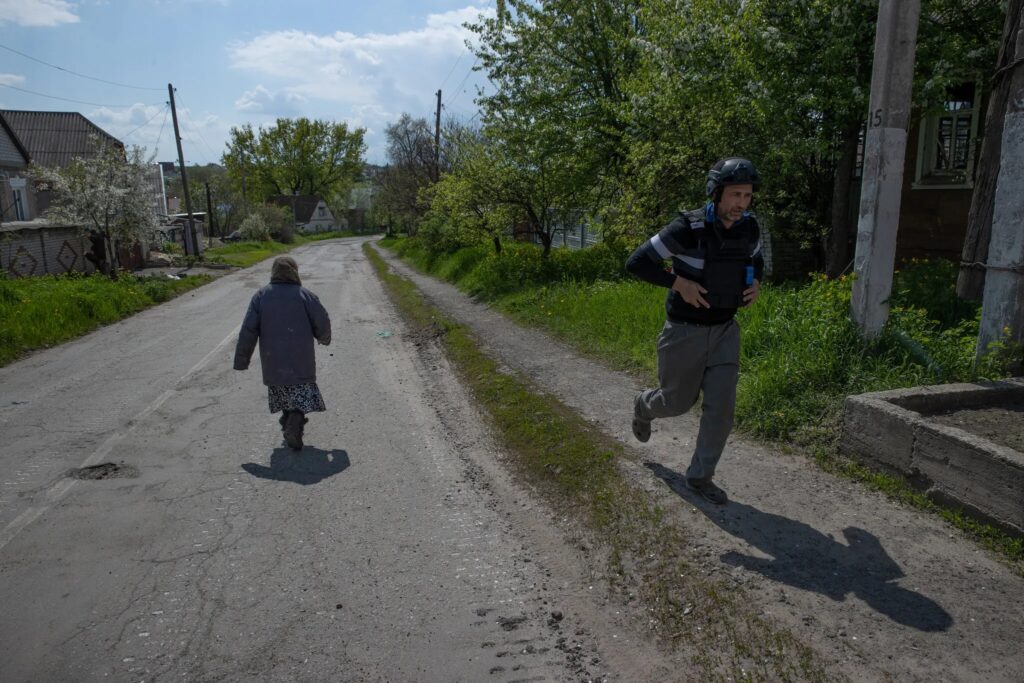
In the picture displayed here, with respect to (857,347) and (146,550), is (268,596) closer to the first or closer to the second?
(146,550)

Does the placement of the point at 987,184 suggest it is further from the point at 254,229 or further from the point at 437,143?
the point at 254,229

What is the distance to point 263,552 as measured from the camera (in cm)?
399

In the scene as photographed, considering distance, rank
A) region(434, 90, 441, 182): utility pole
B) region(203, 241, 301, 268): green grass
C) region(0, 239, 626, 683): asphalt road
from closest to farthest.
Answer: region(0, 239, 626, 683): asphalt road → region(434, 90, 441, 182): utility pole → region(203, 241, 301, 268): green grass

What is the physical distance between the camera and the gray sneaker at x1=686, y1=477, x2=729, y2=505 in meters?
4.14

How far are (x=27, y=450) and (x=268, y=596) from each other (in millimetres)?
3816

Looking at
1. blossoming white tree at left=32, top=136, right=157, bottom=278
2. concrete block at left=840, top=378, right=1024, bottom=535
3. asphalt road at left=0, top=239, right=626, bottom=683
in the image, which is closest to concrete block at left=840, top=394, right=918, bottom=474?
concrete block at left=840, top=378, right=1024, bottom=535

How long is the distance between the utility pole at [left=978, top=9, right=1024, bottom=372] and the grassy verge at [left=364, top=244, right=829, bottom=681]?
9.65 ft

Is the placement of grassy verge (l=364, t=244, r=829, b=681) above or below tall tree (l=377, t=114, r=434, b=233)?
below

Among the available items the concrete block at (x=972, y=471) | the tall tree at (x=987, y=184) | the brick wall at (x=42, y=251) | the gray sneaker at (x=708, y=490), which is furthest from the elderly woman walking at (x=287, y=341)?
the brick wall at (x=42, y=251)

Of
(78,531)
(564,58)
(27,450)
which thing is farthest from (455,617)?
(564,58)

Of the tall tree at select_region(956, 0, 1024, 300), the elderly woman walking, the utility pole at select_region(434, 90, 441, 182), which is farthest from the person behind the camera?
the utility pole at select_region(434, 90, 441, 182)

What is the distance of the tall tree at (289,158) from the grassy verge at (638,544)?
89.1m

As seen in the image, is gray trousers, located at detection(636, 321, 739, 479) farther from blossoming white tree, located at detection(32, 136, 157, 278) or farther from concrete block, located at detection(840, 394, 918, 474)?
blossoming white tree, located at detection(32, 136, 157, 278)

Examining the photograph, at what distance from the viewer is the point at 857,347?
5.77 m
